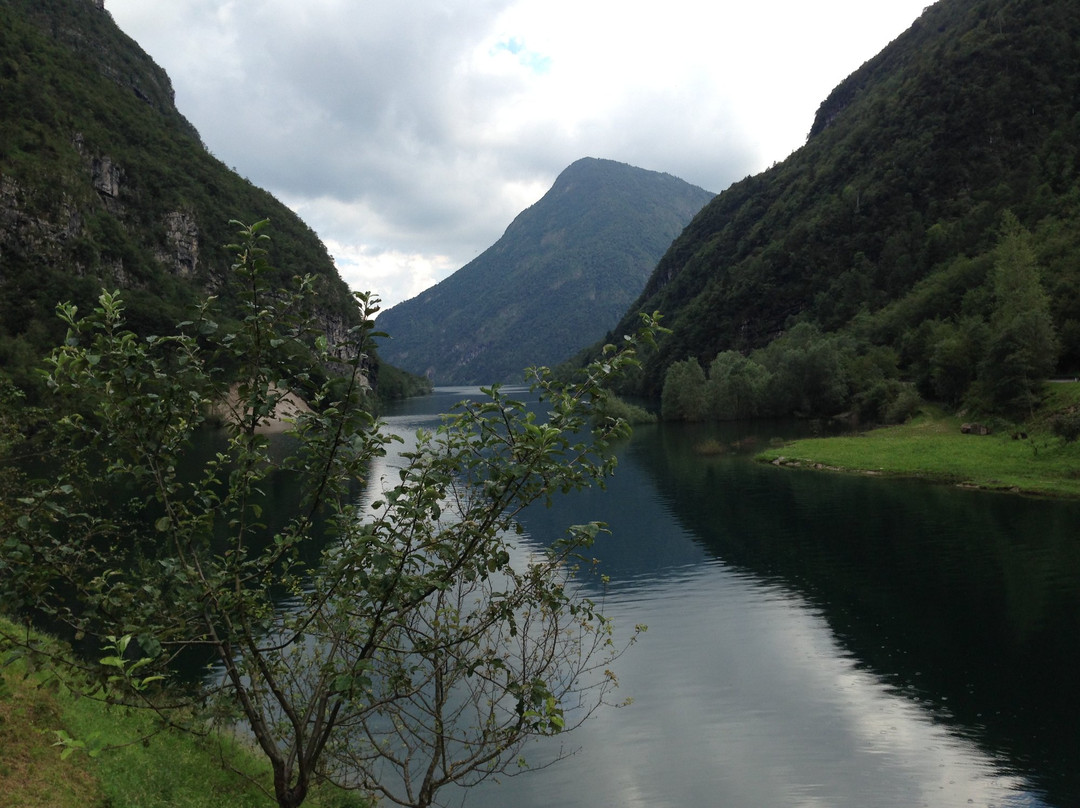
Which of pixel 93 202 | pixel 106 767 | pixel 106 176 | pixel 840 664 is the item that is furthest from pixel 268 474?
pixel 106 176

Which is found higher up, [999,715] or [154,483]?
[154,483]

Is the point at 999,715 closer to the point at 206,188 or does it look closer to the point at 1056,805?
the point at 1056,805

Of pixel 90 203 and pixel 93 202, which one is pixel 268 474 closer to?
pixel 90 203

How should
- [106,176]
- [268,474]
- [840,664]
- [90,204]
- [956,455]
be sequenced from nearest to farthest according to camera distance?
1. [268,474]
2. [840,664]
3. [956,455]
4. [90,204]
5. [106,176]

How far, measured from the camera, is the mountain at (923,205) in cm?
10312

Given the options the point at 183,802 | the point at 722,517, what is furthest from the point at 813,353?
the point at 183,802

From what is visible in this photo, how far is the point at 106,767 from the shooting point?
11.7 m

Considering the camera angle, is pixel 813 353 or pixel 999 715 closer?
pixel 999 715

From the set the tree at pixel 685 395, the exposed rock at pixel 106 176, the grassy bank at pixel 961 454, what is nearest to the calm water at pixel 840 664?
the grassy bank at pixel 961 454

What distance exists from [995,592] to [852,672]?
395 inches

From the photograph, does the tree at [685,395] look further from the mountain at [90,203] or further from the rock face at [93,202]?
the mountain at [90,203]

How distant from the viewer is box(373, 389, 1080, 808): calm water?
1514 cm

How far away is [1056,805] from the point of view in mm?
13680

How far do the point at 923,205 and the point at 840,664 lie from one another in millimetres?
144932
